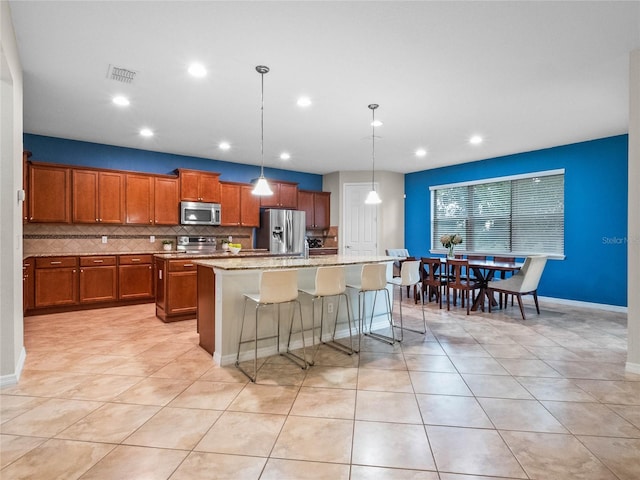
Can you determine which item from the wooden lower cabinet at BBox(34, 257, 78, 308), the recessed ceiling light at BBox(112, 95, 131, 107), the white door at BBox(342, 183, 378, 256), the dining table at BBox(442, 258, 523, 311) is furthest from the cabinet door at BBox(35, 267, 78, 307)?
the dining table at BBox(442, 258, 523, 311)

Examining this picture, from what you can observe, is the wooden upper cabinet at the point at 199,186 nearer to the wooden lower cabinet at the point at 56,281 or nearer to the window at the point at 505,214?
the wooden lower cabinet at the point at 56,281

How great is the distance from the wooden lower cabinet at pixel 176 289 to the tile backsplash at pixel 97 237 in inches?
Result: 65.5

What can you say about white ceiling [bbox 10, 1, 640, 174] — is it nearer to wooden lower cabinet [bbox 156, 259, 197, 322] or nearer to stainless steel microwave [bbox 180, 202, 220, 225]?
stainless steel microwave [bbox 180, 202, 220, 225]

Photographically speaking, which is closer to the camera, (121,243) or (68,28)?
(68,28)

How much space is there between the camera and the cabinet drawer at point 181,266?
4523 millimetres

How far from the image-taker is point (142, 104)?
4055 mm

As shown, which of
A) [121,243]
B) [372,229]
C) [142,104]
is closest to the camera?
[142,104]

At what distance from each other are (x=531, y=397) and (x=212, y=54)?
3.60m

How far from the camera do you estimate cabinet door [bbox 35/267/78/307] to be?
4.88 metres

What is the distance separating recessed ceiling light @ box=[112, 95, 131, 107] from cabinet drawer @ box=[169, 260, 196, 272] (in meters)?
1.92

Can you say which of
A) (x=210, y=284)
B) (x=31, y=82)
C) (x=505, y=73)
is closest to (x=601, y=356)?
(x=505, y=73)

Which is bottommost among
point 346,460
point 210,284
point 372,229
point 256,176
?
point 346,460

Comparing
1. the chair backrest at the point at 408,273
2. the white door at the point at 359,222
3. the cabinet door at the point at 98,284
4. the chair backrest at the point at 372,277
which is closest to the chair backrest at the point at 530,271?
the chair backrest at the point at 408,273

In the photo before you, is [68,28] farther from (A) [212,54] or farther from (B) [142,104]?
(B) [142,104]
